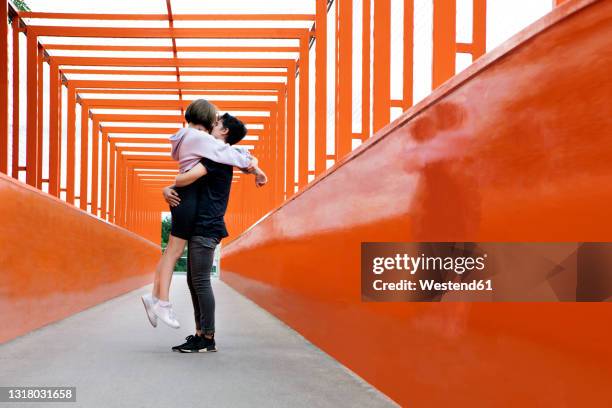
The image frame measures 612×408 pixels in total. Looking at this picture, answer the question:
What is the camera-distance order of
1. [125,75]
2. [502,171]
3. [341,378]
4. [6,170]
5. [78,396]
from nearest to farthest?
[502,171] < [78,396] < [341,378] < [6,170] < [125,75]

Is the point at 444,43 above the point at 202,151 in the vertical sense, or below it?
above

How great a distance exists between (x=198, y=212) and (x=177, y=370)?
3.71ft

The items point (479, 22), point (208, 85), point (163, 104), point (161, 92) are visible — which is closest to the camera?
point (479, 22)

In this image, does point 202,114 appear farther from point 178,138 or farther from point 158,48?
point 158,48

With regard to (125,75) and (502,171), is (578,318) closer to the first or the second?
(502,171)

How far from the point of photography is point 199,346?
482 centimetres

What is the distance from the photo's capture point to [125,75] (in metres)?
14.9

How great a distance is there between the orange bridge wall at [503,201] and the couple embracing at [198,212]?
4.00 ft

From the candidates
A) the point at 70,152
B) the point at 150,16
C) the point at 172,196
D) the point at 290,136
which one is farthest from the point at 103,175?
the point at 172,196

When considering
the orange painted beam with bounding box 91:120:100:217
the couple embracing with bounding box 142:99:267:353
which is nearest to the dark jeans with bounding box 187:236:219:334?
the couple embracing with bounding box 142:99:267:353

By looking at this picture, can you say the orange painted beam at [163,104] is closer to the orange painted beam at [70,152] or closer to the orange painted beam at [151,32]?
the orange painted beam at [70,152]

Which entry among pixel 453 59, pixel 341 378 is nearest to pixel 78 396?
pixel 341 378

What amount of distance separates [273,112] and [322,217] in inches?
475

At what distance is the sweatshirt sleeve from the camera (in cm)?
480
